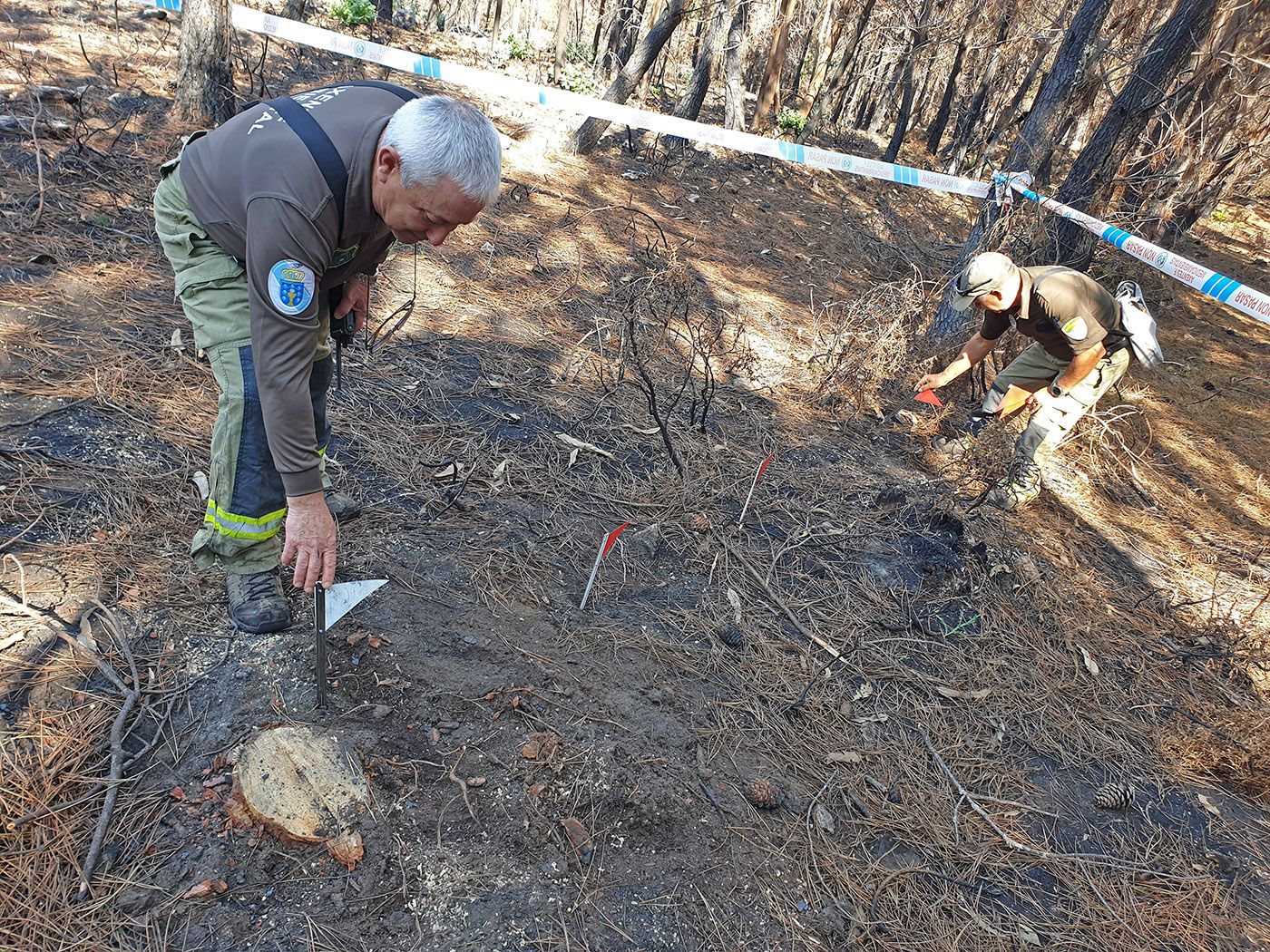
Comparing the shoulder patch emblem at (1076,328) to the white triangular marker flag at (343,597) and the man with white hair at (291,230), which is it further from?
the white triangular marker flag at (343,597)

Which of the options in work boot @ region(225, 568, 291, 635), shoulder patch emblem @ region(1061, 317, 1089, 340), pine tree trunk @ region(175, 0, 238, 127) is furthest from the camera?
pine tree trunk @ region(175, 0, 238, 127)

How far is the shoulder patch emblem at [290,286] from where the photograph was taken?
183cm

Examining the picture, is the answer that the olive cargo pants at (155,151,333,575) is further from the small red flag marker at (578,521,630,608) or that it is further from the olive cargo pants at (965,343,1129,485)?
the olive cargo pants at (965,343,1129,485)

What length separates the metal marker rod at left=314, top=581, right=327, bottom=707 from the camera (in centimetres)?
217

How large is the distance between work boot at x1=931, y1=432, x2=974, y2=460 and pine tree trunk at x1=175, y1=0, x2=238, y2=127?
243 inches

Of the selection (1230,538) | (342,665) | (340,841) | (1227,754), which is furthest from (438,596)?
(1230,538)

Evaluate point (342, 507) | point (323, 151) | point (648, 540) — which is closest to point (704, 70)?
point (648, 540)

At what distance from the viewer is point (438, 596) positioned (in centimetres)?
278

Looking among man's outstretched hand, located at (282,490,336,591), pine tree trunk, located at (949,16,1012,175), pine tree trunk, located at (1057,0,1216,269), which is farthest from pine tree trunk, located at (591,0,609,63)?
man's outstretched hand, located at (282,490,336,591)

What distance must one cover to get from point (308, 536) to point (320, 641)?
0.37 m

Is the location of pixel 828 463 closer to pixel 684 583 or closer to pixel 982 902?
pixel 684 583

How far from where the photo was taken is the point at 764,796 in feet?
7.75

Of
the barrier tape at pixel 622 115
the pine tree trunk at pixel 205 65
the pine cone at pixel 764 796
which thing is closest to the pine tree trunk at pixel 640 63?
the barrier tape at pixel 622 115

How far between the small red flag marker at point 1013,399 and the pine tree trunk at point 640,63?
6.02 metres
